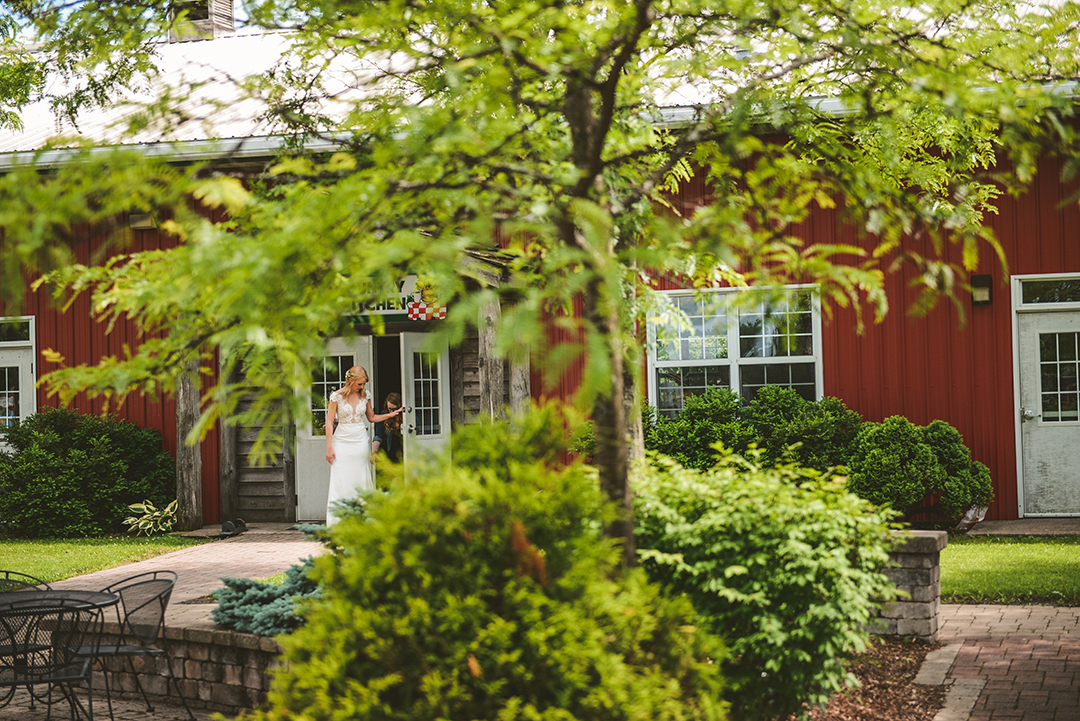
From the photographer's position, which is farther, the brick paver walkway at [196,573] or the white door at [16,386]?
the white door at [16,386]

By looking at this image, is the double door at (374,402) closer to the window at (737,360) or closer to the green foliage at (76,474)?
the green foliage at (76,474)

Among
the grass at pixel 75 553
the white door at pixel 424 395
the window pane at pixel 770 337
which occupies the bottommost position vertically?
the grass at pixel 75 553

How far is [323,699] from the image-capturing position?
2.63 meters

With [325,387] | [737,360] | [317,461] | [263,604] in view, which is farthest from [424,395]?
[263,604]

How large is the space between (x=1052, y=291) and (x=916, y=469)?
2.66 m

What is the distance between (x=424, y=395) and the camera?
38.3ft

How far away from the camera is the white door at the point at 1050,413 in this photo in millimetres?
10438

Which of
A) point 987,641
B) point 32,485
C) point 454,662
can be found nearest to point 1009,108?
point 454,662

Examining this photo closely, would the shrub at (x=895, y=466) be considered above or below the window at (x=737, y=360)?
below

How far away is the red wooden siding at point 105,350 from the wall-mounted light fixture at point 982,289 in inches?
357

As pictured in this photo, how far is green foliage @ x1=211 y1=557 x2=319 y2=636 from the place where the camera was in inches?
192

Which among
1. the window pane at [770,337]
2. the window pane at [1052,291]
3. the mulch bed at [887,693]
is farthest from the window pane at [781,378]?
the mulch bed at [887,693]

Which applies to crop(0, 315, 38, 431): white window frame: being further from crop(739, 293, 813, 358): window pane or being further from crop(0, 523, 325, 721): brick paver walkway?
crop(739, 293, 813, 358): window pane

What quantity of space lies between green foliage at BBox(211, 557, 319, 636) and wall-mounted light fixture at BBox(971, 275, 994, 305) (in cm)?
807
